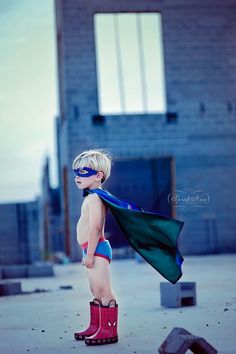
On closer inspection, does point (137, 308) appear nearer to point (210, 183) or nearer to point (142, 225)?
point (142, 225)

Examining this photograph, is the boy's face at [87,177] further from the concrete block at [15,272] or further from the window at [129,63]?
the window at [129,63]

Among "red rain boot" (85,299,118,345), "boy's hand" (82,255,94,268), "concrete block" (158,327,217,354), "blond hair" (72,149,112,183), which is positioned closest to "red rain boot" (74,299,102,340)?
"red rain boot" (85,299,118,345)

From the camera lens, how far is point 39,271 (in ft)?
57.5

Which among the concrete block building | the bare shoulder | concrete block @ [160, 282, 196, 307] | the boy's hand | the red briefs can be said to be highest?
the bare shoulder

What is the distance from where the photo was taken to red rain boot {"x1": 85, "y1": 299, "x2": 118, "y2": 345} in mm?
5848

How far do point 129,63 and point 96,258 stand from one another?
20.4m

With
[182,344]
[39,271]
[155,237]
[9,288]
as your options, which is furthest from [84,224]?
[39,271]

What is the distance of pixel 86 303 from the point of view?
32.1 feet

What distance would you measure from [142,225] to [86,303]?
13.9ft

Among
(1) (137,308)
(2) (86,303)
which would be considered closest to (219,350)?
A: (1) (137,308)

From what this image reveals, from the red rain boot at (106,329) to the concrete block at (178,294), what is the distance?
2620mm

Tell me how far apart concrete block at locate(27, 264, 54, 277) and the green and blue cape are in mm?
11632

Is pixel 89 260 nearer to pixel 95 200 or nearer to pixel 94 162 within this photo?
pixel 95 200

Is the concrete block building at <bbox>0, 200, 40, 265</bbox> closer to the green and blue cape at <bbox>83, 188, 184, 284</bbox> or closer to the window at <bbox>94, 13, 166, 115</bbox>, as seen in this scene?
the window at <bbox>94, 13, 166, 115</bbox>
